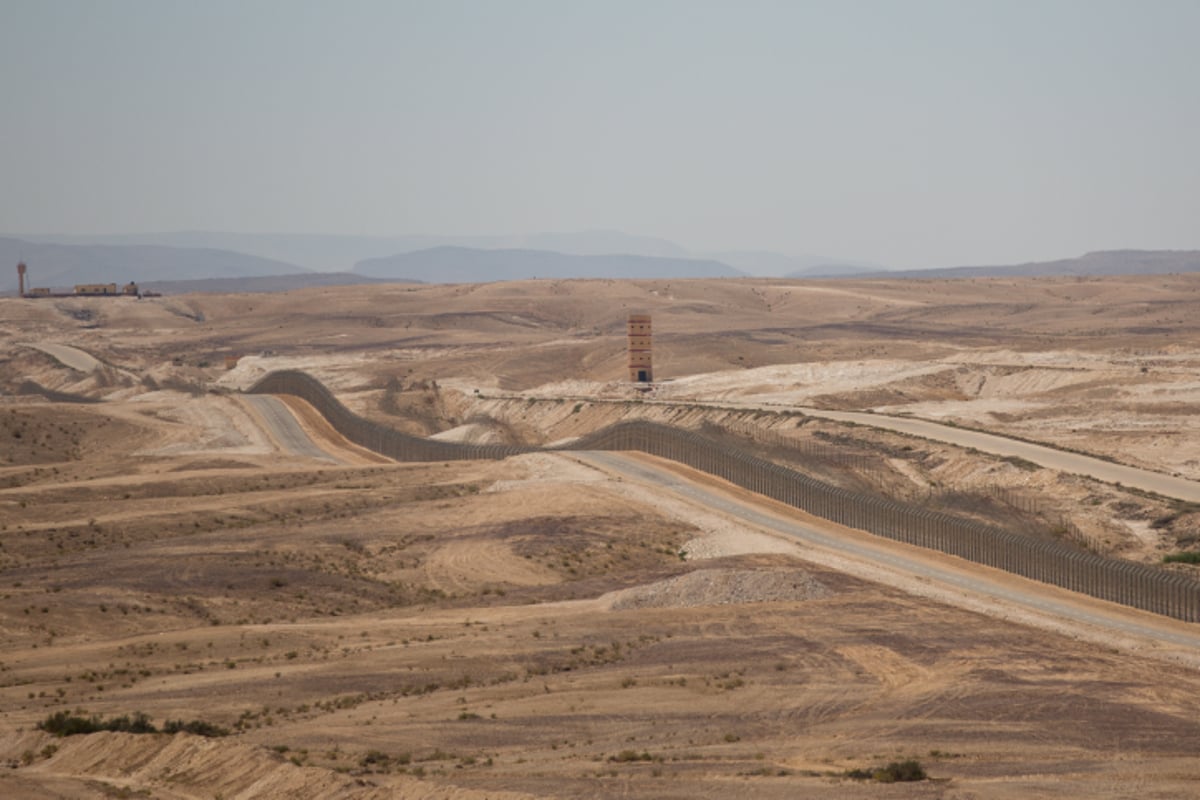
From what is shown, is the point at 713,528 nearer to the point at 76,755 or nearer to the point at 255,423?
the point at 76,755

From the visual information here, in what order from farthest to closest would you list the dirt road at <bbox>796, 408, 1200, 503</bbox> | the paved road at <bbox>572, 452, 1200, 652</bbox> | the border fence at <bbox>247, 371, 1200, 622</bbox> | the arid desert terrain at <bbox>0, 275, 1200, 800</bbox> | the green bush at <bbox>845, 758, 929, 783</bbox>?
the dirt road at <bbox>796, 408, 1200, 503</bbox>, the border fence at <bbox>247, 371, 1200, 622</bbox>, the paved road at <bbox>572, 452, 1200, 652</bbox>, the arid desert terrain at <bbox>0, 275, 1200, 800</bbox>, the green bush at <bbox>845, 758, 929, 783</bbox>

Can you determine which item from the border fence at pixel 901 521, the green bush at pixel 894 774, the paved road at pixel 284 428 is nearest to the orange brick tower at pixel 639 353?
the paved road at pixel 284 428

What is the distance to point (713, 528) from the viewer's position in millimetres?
45438

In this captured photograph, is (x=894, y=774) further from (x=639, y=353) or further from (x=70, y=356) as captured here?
(x=70, y=356)

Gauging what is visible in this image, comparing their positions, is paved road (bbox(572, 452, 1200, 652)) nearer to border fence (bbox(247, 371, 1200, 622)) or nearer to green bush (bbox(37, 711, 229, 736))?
border fence (bbox(247, 371, 1200, 622))

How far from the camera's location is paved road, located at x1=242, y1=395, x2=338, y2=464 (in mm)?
72500

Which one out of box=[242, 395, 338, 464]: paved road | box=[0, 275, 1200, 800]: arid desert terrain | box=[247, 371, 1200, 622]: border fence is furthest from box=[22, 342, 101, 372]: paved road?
box=[247, 371, 1200, 622]: border fence

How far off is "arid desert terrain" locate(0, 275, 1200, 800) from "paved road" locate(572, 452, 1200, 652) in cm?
17

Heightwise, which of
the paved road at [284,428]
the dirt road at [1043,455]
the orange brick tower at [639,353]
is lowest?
the paved road at [284,428]

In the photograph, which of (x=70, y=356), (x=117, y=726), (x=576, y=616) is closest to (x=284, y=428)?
(x=576, y=616)

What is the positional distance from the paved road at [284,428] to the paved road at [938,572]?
22.4 metres

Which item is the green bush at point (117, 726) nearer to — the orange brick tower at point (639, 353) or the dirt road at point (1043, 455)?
the dirt road at point (1043, 455)

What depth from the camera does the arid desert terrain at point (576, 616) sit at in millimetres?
23469

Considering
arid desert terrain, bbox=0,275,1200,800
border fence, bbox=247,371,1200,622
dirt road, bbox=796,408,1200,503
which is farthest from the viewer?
dirt road, bbox=796,408,1200,503
